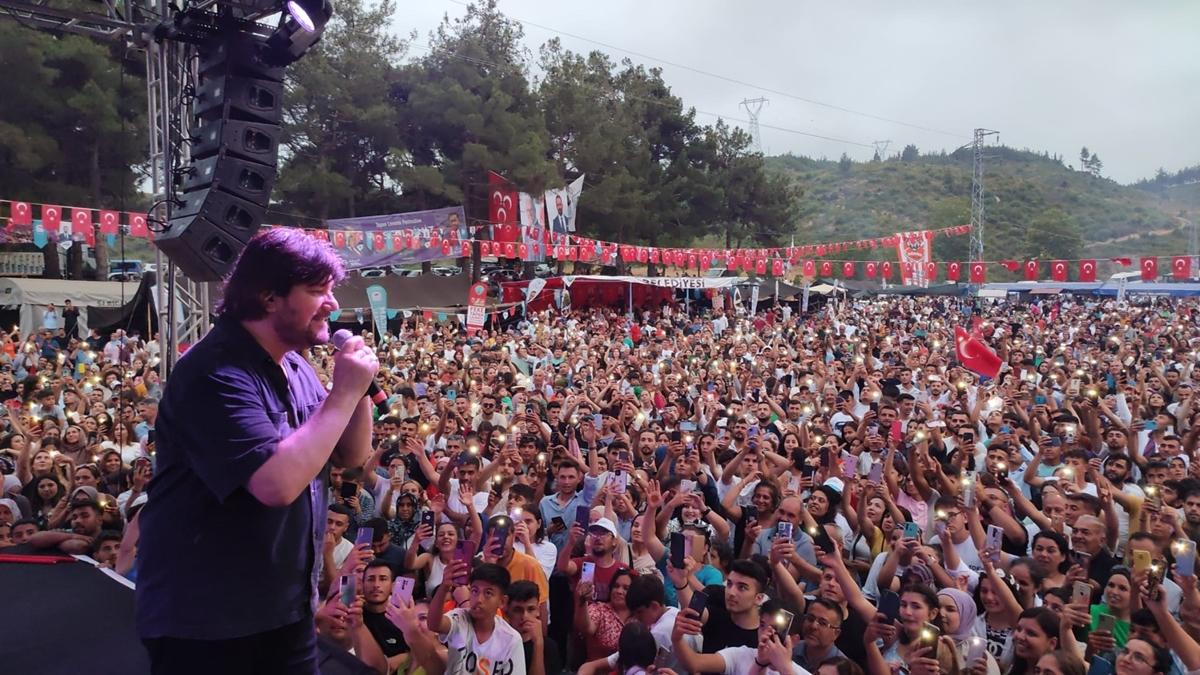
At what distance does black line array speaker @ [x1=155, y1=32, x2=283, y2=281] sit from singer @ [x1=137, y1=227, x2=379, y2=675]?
4067 millimetres

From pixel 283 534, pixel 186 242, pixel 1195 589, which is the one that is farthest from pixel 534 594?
pixel 186 242

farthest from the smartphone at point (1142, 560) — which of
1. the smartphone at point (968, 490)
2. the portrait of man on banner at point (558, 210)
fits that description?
the portrait of man on banner at point (558, 210)

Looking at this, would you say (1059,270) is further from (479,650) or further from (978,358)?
(479,650)

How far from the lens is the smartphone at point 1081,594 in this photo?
3.38 metres

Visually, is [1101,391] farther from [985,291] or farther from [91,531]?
[985,291]

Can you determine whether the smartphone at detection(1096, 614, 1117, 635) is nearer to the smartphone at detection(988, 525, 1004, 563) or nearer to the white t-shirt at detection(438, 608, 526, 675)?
the smartphone at detection(988, 525, 1004, 563)

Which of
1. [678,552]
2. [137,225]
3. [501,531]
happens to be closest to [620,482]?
[678,552]

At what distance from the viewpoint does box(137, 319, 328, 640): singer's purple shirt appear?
130 cm

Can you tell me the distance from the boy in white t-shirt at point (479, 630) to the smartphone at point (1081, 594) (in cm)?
242

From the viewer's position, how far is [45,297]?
1706 centimetres

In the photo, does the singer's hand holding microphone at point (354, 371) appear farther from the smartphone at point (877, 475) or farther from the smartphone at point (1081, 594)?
the smartphone at point (877, 475)

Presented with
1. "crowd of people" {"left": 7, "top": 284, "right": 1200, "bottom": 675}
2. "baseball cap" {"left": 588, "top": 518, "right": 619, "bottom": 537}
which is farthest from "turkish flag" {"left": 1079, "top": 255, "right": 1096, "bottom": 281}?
"baseball cap" {"left": 588, "top": 518, "right": 619, "bottom": 537}

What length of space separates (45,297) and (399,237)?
7681mm

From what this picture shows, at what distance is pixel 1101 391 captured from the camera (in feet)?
27.3
